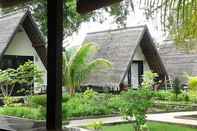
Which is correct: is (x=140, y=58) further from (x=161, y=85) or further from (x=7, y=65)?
(x=7, y=65)

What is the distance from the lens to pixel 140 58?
16.7 metres

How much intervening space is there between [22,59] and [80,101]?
282 centimetres

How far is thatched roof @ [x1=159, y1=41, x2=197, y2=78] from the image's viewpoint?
17.5 m

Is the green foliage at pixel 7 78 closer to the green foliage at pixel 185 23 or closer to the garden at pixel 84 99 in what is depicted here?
the garden at pixel 84 99

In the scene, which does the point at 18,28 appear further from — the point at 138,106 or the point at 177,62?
the point at 177,62

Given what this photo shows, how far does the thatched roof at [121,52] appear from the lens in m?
15.3

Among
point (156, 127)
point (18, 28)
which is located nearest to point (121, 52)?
point (18, 28)

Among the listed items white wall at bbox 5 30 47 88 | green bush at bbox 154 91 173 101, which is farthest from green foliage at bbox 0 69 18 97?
green bush at bbox 154 91 173 101

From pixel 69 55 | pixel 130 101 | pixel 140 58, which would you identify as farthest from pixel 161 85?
pixel 130 101

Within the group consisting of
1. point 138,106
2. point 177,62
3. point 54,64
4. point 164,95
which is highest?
point 177,62

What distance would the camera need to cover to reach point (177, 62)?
1820 cm

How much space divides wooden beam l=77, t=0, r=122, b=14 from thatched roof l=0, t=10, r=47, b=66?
10506 mm

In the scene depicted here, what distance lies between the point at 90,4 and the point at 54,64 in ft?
0.86

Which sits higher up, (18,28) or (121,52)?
(18,28)
